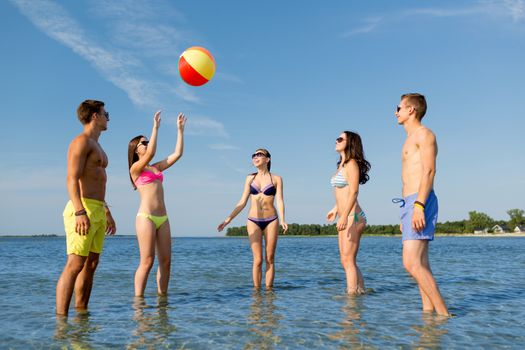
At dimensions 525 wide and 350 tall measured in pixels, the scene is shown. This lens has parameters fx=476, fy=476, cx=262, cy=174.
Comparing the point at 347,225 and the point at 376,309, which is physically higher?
the point at 347,225

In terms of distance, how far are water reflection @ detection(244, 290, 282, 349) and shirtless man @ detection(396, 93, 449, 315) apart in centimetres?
179

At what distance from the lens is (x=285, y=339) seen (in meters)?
5.01

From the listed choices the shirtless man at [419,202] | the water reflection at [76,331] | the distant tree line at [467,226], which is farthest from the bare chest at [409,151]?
the distant tree line at [467,226]

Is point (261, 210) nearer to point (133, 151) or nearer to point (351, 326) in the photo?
point (133, 151)

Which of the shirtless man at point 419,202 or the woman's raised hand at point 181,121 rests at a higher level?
the woman's raised hand at point 181,121

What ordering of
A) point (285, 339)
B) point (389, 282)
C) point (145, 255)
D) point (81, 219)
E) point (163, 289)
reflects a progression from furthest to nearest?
point (389, 282) < point (163, 289) < point (145, 255) < point (81, 219) < point (285, 339)

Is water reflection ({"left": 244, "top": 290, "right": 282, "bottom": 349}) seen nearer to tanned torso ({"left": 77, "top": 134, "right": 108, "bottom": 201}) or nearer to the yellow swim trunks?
the yellow swim trunks

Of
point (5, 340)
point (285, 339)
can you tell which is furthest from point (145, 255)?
point (285, 339)

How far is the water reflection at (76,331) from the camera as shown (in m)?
4.89

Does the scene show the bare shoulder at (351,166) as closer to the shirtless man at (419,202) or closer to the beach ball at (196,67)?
the shirtless man at (419,202)

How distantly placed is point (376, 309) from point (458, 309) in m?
1.23

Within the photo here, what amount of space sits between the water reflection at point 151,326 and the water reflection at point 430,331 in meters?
2.59

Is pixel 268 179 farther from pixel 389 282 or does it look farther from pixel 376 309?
pixel 389 282

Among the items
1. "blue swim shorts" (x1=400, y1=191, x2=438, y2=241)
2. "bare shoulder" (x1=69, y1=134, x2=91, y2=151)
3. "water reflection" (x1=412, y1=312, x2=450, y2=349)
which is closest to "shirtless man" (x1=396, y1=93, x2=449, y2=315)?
"blue swim shorts" (x1=400, y1=191, x2=438, y2=241)
